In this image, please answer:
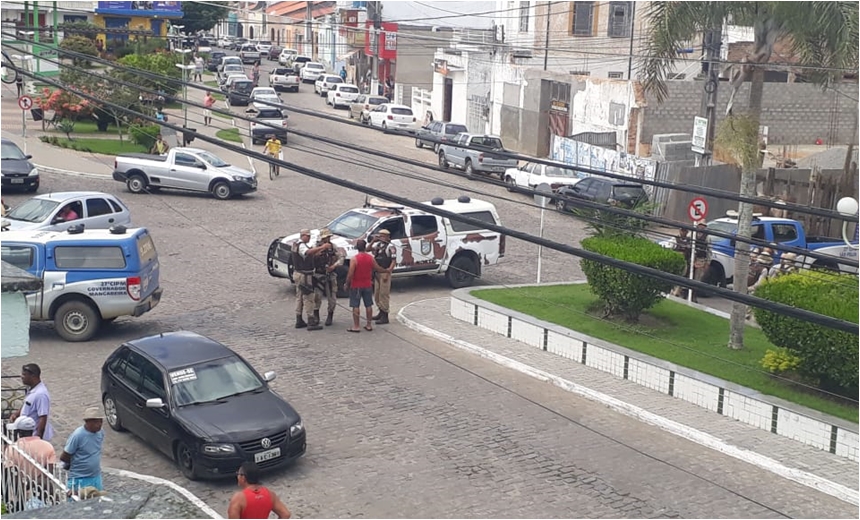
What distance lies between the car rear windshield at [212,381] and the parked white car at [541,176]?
69.6 ft

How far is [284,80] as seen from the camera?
218ft

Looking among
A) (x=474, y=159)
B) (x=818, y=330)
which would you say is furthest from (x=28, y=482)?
(x=474, y=159)

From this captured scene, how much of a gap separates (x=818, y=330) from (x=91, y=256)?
10.6 metres

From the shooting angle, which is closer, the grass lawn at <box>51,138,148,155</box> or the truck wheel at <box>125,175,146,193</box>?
the truck wheel at <box>125,175,146,193</box>

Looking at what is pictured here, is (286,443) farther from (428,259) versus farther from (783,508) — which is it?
(428,259)

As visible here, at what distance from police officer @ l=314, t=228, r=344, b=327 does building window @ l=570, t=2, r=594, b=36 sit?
3424 cm

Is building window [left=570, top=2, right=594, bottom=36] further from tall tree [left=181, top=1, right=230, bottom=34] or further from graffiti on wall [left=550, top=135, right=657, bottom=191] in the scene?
tall tree [left=181, top=1, right=230, bottom=34]

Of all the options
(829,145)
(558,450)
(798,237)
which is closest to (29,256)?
(558,450)

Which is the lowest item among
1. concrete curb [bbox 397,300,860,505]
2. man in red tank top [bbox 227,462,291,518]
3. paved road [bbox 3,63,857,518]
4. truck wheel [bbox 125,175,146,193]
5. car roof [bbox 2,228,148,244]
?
paved road [bbox 3,63,857,518]

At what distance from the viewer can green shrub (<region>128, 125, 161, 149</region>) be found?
37875 millimetres

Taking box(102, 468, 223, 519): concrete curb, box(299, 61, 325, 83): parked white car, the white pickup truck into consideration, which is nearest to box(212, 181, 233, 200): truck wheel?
box(102, 468, 223, 519): concrete curb

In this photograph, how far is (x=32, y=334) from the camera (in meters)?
17.6

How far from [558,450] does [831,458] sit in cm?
311

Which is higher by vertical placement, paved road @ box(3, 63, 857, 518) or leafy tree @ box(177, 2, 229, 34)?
leafy tree @ box(177, 2, 229, 34)
